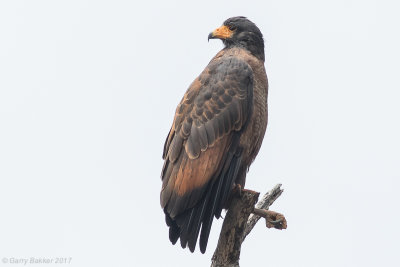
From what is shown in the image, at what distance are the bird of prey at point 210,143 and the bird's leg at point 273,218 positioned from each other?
41cm

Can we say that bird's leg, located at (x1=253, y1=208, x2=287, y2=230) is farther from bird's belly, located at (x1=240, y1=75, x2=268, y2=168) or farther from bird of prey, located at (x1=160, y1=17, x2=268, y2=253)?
bird's belly, located at (x1=240, y1=75, x2=268, y2=168)

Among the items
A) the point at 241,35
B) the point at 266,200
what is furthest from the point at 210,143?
the point at 241,35

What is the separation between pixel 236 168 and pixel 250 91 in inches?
38.7

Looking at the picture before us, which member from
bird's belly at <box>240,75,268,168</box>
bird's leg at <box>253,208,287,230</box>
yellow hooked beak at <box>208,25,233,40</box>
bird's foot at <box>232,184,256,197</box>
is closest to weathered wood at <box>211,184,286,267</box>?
bird's foot at <box>232,184,256,197</box>

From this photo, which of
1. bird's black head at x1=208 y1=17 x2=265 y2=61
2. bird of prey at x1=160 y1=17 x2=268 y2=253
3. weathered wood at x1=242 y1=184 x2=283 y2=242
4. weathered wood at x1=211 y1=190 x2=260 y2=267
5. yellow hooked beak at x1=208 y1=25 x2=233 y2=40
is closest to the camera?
weathered wood at x1=211 y1=190 x2=260 y2=267

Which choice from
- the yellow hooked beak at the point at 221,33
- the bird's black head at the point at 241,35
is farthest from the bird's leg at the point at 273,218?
the yellow hooked beak at the point at 221,33

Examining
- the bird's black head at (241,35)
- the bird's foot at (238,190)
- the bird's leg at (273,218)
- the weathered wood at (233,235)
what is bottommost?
the weathered wood at (233,235)

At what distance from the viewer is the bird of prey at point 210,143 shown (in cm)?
893

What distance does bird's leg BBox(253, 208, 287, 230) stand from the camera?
9312mm

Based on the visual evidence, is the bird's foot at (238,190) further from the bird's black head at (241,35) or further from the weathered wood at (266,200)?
the bird's black head at (241,35)

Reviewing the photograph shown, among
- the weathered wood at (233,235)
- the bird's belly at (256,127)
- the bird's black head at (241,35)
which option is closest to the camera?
the weathered wood at (233,235)

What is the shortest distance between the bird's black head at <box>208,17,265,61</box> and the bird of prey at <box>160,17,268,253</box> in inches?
17.0

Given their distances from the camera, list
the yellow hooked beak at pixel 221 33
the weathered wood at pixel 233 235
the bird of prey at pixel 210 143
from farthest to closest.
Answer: the yellow hooked beak at pixel 221 33, the bird of prey at pixel 210 143, the weathered wood at pixel 233 235

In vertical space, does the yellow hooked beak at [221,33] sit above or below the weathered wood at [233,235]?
above
